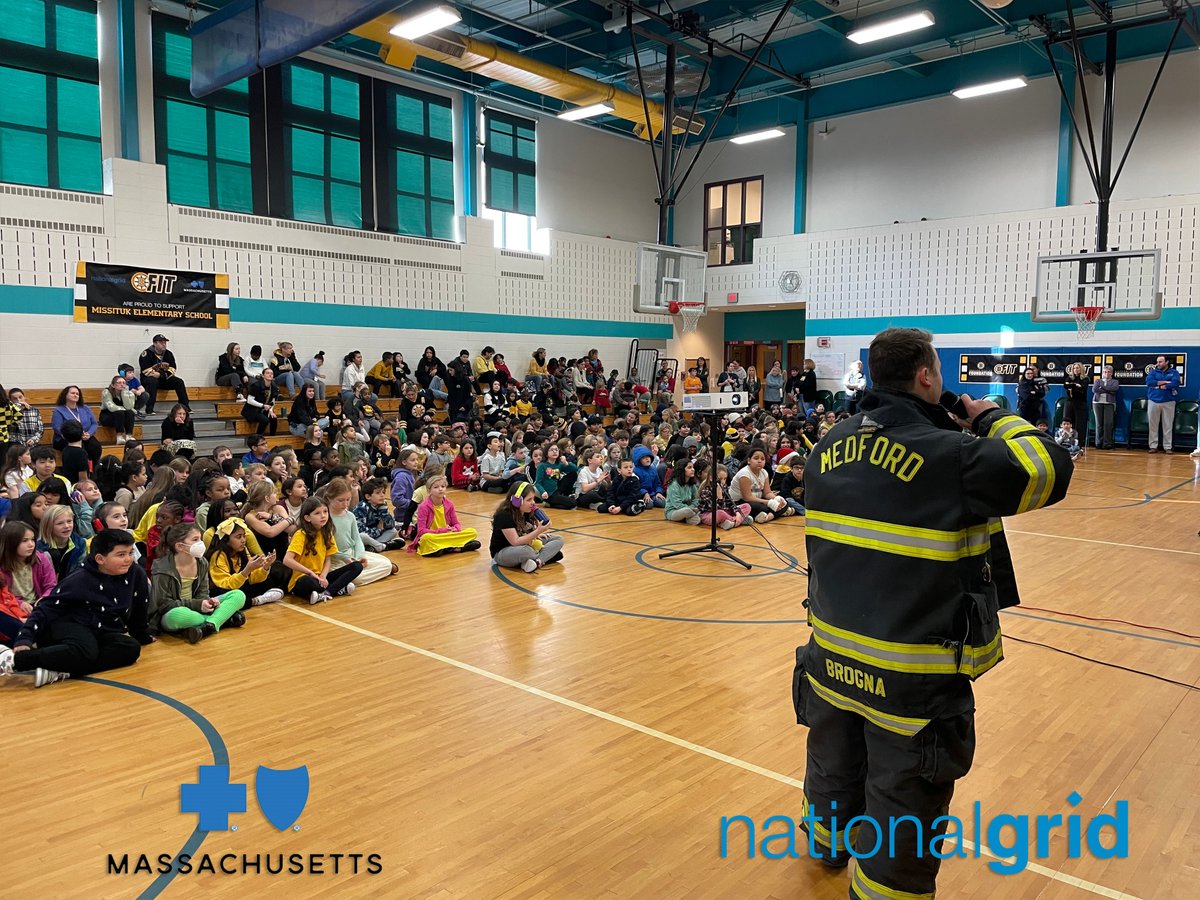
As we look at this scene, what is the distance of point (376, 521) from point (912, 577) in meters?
7.57

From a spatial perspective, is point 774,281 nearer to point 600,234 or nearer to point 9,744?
point 600,234

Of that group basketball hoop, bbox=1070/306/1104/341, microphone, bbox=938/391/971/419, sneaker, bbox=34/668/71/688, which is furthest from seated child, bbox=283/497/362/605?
basketball hoop, bbox=1070/306/1104/341

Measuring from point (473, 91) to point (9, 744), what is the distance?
18.6m

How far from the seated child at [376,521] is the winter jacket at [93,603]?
135 inches

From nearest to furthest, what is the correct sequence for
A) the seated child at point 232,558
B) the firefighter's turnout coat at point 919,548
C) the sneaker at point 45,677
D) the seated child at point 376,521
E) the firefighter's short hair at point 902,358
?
the firefighter's turnout coat at point 919,548 < the firefighter's short hair at point 902,358 < the sneaker at point 45,677 < the seated child at point 232,558 < the seated child at point 376,521

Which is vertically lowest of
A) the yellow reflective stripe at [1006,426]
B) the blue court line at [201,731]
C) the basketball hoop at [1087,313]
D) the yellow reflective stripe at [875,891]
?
the blue court line at [201,731]

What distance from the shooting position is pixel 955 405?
2.73m

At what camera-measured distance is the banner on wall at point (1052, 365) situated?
18.1 meters

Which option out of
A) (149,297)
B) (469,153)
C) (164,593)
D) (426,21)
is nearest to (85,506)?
(164,593)

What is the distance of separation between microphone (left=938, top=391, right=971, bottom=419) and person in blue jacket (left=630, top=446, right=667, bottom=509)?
888cm

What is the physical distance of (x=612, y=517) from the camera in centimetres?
1109

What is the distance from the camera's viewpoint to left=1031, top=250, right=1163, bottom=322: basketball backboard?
13.7 m

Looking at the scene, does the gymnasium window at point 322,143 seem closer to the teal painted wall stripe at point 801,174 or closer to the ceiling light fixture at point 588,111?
the ceiling light fixture at point 588,111

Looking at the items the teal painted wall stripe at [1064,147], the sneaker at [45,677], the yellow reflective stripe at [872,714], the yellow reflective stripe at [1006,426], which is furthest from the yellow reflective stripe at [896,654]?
the teal painted wall stripe at [1064,147]
